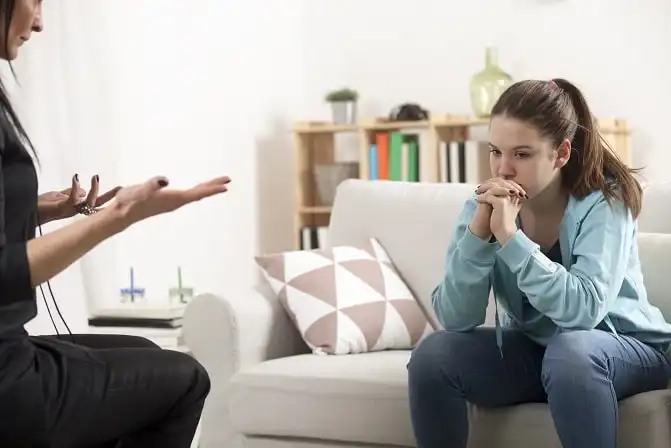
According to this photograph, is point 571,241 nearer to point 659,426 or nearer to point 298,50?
point 659,426

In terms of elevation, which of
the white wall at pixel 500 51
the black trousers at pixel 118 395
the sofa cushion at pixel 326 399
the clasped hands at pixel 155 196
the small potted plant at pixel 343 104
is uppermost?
the white wall at pixel 500 51

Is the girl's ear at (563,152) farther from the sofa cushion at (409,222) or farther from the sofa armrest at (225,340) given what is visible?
the sofa armrest at (225,340)

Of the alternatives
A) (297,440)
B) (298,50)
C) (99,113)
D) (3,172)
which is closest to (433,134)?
(298,50)

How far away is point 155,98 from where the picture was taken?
3.82 meters

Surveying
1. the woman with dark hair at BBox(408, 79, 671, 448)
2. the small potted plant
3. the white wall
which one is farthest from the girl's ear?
the small potted plant

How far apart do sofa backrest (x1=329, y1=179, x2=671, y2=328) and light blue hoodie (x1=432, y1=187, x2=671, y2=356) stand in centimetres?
41

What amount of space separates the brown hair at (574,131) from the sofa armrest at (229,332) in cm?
80

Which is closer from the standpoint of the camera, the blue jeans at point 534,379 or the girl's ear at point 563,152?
the blue jeans at point 534,379

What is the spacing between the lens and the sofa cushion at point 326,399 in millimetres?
2227

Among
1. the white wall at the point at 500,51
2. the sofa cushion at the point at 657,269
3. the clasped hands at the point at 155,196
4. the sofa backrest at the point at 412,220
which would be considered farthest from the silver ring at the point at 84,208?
the white wall at the point at 500,51

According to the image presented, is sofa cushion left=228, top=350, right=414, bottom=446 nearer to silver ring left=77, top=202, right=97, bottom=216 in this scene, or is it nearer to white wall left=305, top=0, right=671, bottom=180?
silver ring left=77, top=202, right=97, bottom=216

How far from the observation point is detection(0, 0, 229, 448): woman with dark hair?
1.42 m

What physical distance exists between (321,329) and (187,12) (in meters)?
1.97

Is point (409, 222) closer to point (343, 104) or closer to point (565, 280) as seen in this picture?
point (565, 280)
